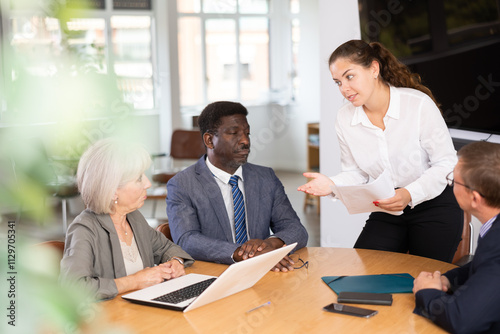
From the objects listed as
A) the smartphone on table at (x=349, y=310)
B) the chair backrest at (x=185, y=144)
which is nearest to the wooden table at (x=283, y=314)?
the smartphone on table at (x=349, y=310)

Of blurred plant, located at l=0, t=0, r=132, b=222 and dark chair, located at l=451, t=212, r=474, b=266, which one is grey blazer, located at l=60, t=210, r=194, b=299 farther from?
dark chair, located at l=451, t=212, r=474, b=266

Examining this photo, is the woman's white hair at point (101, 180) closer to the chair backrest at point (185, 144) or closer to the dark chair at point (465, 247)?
the dark chair at point (465, 247)

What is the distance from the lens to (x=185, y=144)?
6.63m

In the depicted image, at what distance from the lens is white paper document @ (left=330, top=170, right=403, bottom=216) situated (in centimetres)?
208

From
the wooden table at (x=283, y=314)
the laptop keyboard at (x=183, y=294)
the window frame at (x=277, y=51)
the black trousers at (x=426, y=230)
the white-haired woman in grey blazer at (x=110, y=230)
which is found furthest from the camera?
the window frame at (x=277, y=51)

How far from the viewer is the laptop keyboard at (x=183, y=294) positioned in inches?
67.9

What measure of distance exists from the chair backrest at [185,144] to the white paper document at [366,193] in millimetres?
4358

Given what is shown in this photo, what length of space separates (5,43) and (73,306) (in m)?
0.21

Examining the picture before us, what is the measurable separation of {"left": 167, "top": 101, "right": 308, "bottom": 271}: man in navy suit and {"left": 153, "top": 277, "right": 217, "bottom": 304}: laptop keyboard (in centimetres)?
42

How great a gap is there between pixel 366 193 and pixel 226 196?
0.64 m

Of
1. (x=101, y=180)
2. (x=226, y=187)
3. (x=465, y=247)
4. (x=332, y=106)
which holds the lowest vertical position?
(x=465, y=247)

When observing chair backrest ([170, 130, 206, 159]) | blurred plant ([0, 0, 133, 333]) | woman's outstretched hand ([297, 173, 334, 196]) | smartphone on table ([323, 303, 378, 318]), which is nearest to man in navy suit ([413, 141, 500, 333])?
smartphone on table ([323, 303, 378, 318])

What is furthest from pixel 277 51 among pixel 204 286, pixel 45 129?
pixel 45 129

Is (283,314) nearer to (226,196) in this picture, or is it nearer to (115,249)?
(115,249)
